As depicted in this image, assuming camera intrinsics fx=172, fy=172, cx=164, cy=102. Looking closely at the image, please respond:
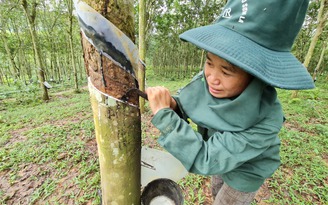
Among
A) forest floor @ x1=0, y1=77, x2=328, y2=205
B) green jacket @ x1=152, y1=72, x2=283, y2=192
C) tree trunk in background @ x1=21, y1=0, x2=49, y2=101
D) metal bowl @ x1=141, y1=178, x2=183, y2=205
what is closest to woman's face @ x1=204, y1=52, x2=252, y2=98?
green jacket @ x1=152, y1=72, x2=283, y2=192

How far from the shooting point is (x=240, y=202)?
1.23m

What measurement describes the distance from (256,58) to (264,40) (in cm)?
15

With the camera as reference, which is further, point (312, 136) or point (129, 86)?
point (312, 136)

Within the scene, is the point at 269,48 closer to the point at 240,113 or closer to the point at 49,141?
the point at 240,113

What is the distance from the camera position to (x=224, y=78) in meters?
0.89

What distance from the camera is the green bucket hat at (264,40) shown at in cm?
72

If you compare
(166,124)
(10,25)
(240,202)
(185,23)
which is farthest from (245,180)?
(10,25)

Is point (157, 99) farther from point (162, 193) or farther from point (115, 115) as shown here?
point (162, 193)

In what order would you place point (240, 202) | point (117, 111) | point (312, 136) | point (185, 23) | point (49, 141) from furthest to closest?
point (185, 23), point (312, 136), point (49, 141), point (240, 202), point (117, 111)

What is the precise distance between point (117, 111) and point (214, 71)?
55 centimetres

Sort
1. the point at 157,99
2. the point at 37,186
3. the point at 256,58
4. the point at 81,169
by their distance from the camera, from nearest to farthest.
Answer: the point at 256,58 < the point at 157,99 < the point at 37,186 < the point at 81,169

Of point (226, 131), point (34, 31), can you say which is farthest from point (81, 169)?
point (34, 31)

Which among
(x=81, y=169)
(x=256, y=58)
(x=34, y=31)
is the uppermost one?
A: (x=256, y=58)

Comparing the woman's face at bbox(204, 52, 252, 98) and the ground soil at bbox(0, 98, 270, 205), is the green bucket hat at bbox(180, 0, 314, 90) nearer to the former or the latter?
the woman's face at bbox(204, 52, 252, 98)
